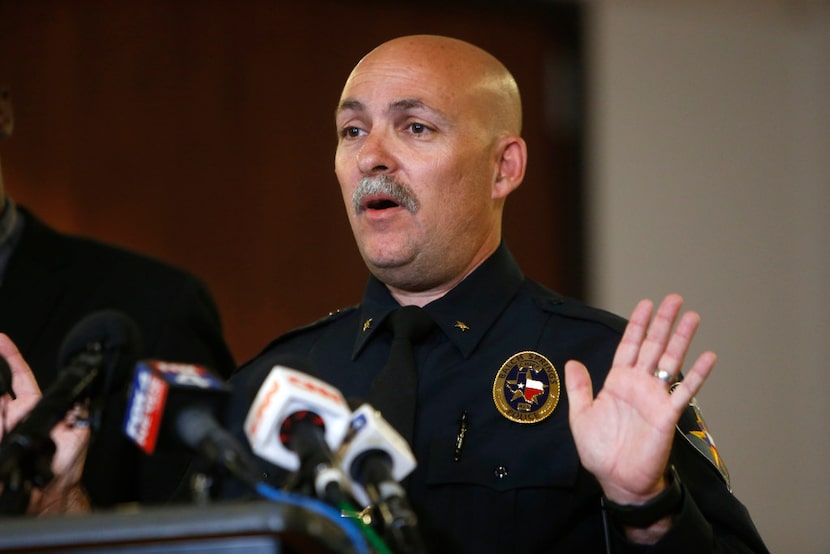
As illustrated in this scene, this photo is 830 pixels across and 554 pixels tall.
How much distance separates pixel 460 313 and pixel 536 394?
0.24m

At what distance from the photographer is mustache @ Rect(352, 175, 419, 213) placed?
85.1 inches

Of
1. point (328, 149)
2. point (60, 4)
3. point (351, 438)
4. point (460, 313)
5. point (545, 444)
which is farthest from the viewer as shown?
point (328, 149)

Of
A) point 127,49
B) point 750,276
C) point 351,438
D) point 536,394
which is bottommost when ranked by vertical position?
point 750,276

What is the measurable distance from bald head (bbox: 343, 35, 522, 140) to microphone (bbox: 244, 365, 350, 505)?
1046 millimetres

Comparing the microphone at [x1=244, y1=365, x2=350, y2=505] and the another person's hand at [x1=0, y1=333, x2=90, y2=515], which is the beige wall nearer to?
the another person's hand at [x1=0, y1=333, x2=90, y2=515]

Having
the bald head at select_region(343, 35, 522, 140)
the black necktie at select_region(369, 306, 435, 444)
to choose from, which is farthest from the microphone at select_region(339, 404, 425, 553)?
the bald head at select_region(343, 35, 522, 140)

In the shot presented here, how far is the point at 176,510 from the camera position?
1.03 metres

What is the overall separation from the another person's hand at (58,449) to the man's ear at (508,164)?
0.90 metres

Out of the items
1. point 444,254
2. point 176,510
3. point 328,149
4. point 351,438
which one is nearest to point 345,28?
point 328,149

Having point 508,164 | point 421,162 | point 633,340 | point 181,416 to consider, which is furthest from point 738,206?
point 181,416

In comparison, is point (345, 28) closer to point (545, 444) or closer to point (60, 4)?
point (60, 4)

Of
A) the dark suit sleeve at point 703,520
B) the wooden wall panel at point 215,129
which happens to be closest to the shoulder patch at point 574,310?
the dark suit sleeve at point 703,520

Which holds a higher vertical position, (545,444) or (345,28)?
(345,28)

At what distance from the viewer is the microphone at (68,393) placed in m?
1.35
